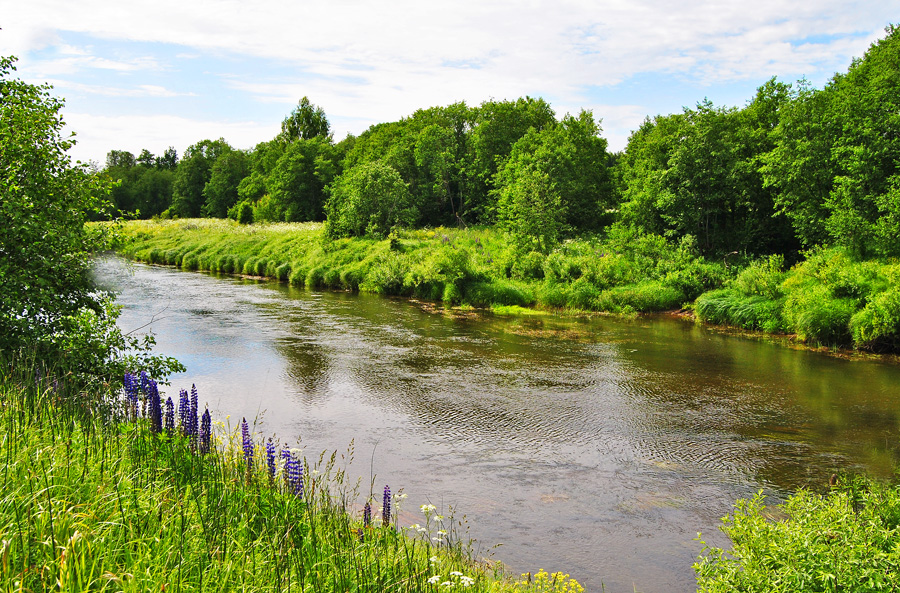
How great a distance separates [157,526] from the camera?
4227 mm

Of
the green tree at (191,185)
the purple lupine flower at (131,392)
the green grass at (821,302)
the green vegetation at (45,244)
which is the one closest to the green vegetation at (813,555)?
the purple lupine flower at (131,392)

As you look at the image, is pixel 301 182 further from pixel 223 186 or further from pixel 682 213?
pixel 682 213

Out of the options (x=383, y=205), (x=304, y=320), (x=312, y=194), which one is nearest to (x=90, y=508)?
(x=304, y=320)

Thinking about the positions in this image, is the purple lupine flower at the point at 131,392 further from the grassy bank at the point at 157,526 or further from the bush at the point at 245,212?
the bush at the point at 245,212

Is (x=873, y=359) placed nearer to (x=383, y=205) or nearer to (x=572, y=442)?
(x=572, y=442)

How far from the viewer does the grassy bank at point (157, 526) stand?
132 inches

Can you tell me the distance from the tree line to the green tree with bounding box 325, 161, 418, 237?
92mm

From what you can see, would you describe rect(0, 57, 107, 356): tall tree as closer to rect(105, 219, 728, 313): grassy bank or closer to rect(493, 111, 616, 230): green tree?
rect(105, 219, 728, 313): grassy bank

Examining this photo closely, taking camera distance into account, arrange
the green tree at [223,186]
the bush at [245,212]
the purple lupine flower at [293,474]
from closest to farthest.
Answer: the purple lupine flower at [293,474]
the bush at [245,212]
the green tree at [223,186]

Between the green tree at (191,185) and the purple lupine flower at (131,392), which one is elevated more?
the green tree at (191,185)

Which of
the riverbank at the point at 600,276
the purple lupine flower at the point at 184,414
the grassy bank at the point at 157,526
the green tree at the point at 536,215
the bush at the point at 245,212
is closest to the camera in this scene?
the grassy bank at the point at 157,526

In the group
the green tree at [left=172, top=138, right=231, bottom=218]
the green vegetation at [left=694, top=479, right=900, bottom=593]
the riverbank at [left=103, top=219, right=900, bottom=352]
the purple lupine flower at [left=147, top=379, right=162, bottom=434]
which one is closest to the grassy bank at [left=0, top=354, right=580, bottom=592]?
the purple lupine flower at [left=147, top=379, right=162, bottom=434]

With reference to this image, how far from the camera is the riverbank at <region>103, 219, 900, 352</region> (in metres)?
19.5

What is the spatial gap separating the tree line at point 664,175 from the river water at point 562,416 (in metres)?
6.13
